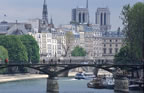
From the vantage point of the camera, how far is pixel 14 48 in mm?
159500

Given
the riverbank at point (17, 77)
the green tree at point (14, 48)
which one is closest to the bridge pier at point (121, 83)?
the riverbank at point (17, 77)

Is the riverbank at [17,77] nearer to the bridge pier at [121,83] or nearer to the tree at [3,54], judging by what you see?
the tree at [3,54]

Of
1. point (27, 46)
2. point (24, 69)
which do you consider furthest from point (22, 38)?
point (24, 69)

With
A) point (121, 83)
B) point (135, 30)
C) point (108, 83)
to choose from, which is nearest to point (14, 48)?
point (108, 83)

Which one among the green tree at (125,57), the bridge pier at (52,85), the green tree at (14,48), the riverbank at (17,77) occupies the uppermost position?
the green tree at (14,48)

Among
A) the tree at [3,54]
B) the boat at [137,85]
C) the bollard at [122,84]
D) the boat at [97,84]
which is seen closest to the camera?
the bollard at [122,84]

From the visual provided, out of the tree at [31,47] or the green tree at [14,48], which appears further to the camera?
the tree at [31,47]

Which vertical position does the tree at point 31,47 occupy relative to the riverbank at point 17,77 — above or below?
above

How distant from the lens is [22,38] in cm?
17488

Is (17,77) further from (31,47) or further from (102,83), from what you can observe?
(102,83)

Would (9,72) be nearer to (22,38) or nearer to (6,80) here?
(6,80)

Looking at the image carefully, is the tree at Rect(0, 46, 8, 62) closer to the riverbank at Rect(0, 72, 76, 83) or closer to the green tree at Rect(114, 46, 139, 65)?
A: the riverbank at Rect(0, 72, 76, 83)

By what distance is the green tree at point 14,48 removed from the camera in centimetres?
15662

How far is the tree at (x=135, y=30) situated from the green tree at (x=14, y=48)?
134 ft
